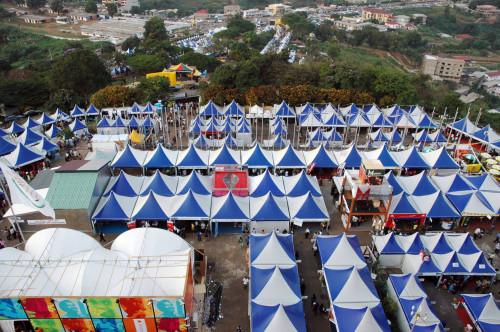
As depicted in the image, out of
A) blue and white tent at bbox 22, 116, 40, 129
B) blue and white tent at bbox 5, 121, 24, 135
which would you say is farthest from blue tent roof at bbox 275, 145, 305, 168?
blue and white tent at bbox 5, 121, 24, 135

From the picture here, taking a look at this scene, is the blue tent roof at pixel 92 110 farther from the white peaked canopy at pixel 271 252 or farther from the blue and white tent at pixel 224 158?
the white peaked canopy at pixel 271 252

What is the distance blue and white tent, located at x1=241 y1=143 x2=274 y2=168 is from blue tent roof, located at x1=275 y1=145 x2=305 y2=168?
0.74 m

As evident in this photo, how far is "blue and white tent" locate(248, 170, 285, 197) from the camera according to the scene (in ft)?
75.0

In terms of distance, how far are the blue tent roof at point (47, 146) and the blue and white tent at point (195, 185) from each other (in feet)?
41.8

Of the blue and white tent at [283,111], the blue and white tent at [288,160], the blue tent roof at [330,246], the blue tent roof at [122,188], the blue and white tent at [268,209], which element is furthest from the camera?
the blue and white tent at [283,111]

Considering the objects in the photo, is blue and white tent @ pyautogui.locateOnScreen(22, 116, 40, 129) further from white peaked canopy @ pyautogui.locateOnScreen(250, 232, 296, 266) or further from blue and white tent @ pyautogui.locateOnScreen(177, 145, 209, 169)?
white peaked canopy @ pyautogui.locateOnScreen(250, 232, 296, 266)

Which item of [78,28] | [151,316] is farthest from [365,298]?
[78,28]

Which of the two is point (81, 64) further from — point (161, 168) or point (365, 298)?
point (365, 298)

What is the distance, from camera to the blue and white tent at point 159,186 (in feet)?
74.4

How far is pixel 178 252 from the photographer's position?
16.4 meters

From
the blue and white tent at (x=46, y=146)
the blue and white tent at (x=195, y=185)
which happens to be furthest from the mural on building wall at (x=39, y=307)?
the blue and white tent at (x=46, y=146)

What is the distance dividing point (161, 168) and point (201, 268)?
10873 mm

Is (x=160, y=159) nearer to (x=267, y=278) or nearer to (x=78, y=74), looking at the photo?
(x=267, y=278)

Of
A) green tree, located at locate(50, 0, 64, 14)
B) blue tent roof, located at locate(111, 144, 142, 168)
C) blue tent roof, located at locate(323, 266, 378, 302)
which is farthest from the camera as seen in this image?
green tree, located at locate(50, 0, 64, 14)
